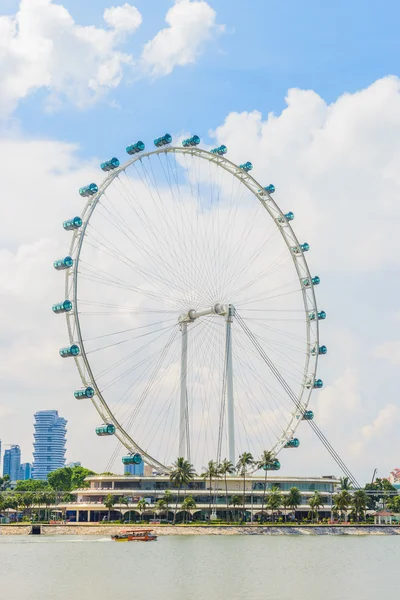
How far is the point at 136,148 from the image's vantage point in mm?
97562

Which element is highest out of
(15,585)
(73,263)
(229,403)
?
(73,263)

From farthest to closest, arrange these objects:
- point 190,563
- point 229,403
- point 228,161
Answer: point 229,403, point 228,161, point 190,563

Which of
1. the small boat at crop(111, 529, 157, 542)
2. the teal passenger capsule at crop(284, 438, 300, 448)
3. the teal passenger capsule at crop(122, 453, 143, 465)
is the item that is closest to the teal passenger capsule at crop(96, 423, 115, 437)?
the teal passenger capsule at crop(122, 453, 143, 465)

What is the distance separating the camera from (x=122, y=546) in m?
98.4

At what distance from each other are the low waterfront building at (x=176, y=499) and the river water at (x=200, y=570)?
1375 inches

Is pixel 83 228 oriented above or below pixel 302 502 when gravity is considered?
above

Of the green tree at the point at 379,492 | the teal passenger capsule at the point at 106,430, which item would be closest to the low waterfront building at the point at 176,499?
the green tree at the point at 379,492

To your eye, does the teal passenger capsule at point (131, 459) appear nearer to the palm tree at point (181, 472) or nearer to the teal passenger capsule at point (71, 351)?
the teal passenger capsule at point (71, 351)

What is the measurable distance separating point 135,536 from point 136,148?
152 feet

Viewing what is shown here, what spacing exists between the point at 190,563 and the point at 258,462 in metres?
55.9

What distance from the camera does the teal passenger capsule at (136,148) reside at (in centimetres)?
9738

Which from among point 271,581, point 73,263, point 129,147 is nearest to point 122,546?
Answer: point 73,263

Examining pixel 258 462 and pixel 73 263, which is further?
pixel 258 462

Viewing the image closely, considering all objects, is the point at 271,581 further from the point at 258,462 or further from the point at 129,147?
the point at 258,462
